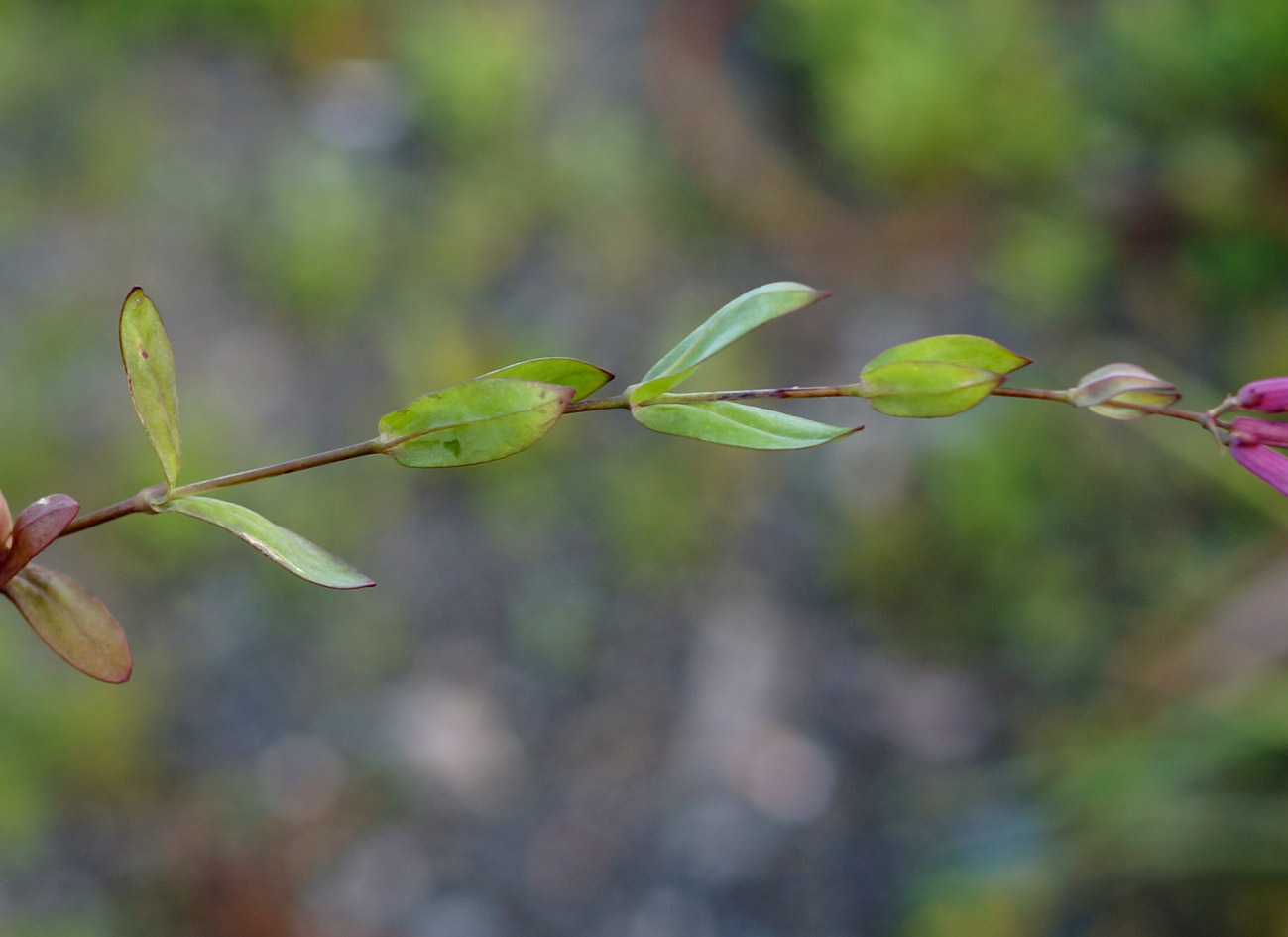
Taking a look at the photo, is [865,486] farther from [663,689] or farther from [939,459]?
[663,689]

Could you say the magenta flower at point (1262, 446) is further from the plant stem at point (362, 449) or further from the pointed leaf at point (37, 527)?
the pointed leaf at point (37, 527)

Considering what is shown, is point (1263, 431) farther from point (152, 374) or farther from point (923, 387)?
point (152, 374)

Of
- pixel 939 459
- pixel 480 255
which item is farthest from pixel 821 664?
pixel 480 255

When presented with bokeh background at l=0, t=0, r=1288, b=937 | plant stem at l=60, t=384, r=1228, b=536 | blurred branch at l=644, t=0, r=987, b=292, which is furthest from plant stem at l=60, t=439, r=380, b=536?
blurred branch at l=644, t=0, r=987, b=292

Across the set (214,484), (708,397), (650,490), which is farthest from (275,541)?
(650,490)

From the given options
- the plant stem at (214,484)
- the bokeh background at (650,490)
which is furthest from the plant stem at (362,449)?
the bokeh background at (650,490)

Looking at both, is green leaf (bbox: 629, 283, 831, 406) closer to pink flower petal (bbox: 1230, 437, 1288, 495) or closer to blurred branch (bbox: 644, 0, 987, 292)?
pink flower petal (bbox: 1230, 437, 1288, 495)
